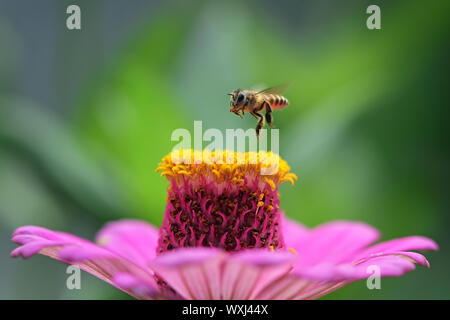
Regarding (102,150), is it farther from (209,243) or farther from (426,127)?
(426,127)

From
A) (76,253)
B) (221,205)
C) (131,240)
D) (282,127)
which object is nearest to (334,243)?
(221,205)

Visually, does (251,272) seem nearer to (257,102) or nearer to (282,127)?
(257,102)

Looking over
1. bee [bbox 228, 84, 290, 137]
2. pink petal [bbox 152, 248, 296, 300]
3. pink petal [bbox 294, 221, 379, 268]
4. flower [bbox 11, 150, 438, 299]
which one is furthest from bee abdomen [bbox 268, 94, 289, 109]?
pink petal [bbox 152, 248, 296, 300]

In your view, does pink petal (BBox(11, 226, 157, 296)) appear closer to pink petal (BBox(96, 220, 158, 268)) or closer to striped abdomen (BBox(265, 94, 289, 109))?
pink petal (BBox(96, 220, 158, 268))

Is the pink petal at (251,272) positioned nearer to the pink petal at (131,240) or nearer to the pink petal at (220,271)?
the pink petal at (220,271)

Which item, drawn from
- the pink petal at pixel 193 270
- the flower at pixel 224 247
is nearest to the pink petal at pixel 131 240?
the flower at pixel 224 247

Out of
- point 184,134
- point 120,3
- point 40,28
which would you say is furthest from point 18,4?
point 184,134
